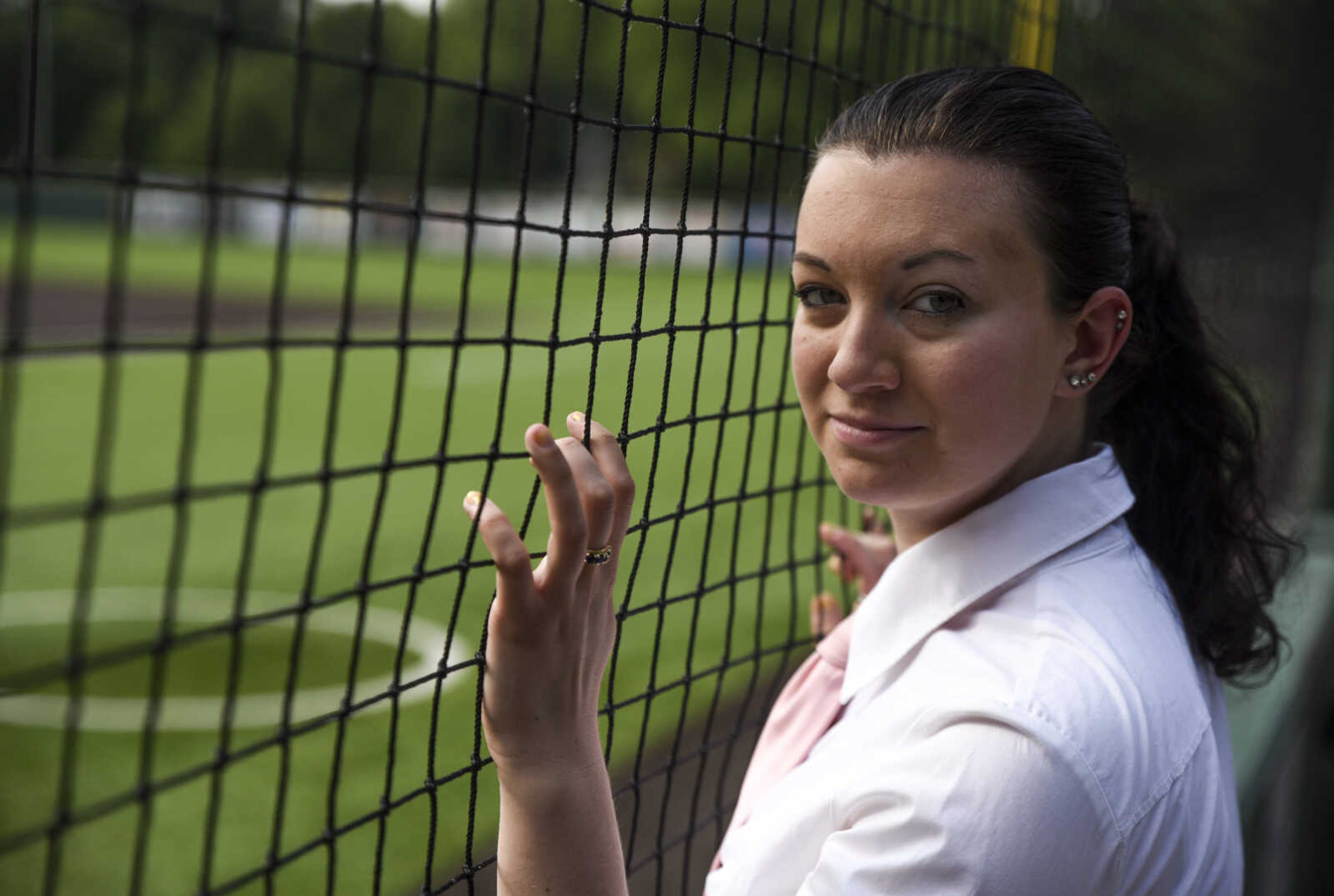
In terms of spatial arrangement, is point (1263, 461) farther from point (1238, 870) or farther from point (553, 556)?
point (553, 556)

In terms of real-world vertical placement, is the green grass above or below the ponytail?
below

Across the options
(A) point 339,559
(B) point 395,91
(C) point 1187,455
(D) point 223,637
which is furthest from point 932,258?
(B) point 395,91

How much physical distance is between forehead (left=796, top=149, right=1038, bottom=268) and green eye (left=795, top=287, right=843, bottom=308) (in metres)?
0.05

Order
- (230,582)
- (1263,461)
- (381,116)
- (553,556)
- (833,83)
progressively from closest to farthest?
(553,556)
(1263,461)
(833,83)
(230,582)
(381,116)

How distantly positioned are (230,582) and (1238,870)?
239 inches

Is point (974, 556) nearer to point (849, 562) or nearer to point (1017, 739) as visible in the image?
point (1017, 739)

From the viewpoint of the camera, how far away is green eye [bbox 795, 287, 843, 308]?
146cm

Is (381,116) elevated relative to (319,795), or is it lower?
elevated

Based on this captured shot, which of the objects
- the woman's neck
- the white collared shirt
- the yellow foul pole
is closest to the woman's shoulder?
the white collared shirt

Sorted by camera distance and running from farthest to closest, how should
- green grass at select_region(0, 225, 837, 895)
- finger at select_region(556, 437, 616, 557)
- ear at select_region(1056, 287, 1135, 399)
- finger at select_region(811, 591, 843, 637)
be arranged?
green grass at select_region(0, 225, 837, 895)
finger at select_region(811, 591, 843, 637)
ear at select_region(1056, 287, 1135, 399)
finger at select_region(556, 437, 616, 557)

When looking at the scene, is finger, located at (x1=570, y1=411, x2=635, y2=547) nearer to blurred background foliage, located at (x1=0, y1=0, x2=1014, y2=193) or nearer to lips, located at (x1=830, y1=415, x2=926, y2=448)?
lips, located at (x1=830, y1=415, x2=926, y2=448)

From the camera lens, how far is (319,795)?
4570 millimetres

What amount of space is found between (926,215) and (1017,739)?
0.55 m

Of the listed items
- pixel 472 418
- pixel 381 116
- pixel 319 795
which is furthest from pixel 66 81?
pixel 319 795
